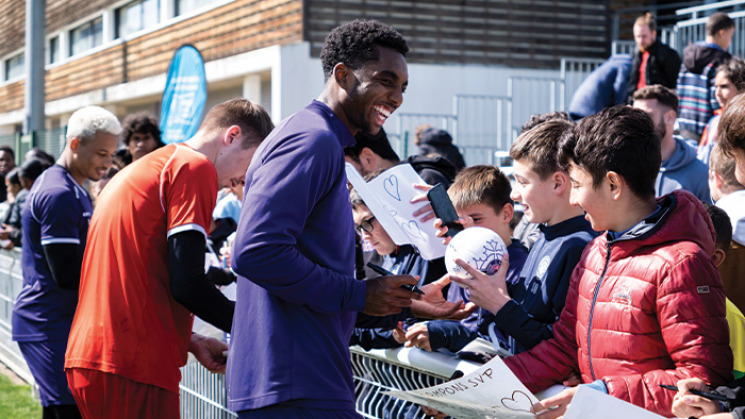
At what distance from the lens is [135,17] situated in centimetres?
2259

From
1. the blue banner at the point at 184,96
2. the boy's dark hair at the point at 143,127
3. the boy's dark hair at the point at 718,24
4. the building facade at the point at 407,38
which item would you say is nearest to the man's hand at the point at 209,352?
the boy's dark hair at the point at 143,127

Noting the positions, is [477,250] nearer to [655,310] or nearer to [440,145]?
[655,310]

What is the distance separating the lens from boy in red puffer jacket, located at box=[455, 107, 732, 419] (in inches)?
95.6

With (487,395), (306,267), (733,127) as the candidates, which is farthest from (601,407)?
(733,127)

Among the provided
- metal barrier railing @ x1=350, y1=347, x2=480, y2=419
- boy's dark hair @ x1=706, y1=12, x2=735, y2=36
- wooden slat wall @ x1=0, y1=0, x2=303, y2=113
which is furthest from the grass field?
wooden slat wall @ x1=0, y1=0, x2=303, y2=113

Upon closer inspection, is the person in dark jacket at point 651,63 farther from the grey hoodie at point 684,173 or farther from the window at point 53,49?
the window at point 53,49

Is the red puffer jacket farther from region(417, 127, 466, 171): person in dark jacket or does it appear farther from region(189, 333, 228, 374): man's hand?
region(417, 127, 466, 171): person in dark jacket

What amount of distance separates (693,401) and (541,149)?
138cm

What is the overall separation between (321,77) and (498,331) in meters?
11.8

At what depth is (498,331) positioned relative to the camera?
11.5 feet

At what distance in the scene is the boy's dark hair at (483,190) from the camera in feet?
12.9

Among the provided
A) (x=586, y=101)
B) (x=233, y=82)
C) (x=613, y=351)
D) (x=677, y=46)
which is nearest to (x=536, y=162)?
(x=613, y=351)

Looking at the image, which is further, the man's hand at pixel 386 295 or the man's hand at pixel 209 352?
the man's hand at pixel 209 352

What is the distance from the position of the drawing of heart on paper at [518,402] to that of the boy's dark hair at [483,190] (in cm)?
150
